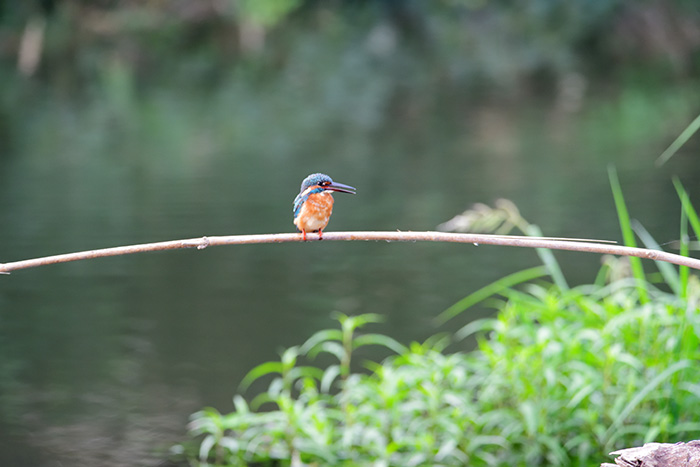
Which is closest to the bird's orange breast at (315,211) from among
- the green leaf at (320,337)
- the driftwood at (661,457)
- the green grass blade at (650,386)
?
the driftwood at (661,457)

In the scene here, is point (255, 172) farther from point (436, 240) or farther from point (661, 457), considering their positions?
point (661, 457)

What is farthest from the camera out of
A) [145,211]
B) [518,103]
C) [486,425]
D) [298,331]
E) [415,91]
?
[415,91]

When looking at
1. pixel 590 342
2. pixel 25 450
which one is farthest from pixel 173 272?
pixel 590 342

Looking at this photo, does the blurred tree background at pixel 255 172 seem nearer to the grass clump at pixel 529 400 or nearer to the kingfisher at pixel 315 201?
the grass clump at pixel 529 400

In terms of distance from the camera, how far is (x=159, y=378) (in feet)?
16.5

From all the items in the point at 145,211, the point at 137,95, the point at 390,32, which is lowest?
the point at 145,211

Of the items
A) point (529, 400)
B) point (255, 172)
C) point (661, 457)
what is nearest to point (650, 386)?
point (529, 400)

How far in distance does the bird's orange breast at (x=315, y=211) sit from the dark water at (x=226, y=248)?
9.19 feet

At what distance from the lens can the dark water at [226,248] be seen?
4.87m

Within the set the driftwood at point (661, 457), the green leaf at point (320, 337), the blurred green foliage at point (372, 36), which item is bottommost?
the driftwood at point (661, 457)

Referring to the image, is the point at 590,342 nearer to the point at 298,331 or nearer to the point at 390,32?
the point at 298,331

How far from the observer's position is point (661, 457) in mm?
1252

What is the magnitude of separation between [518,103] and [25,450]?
14.6 metres

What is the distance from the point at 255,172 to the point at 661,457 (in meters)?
10.4
